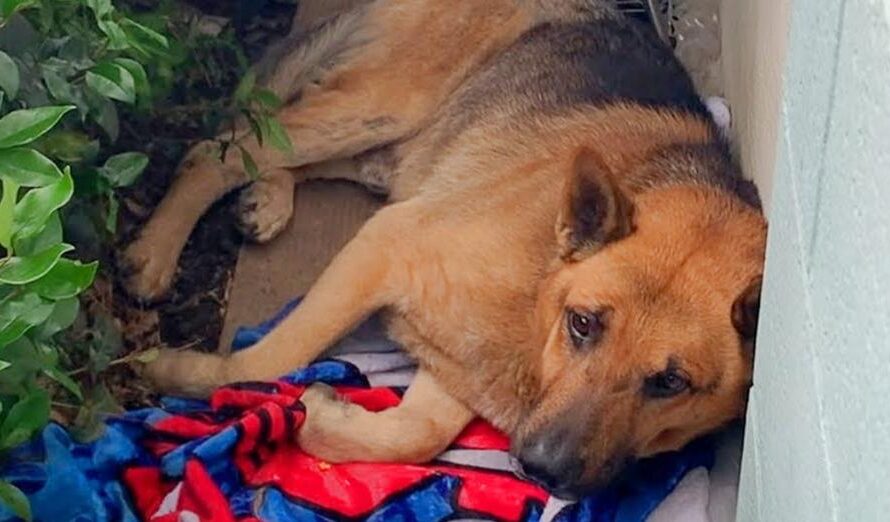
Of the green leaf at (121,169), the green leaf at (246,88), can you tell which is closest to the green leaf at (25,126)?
the green leaf at (121,169)

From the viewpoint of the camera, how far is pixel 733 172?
130 inches

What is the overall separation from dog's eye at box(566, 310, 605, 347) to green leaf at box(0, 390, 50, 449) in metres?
1.09

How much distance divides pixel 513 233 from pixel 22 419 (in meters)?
1.30

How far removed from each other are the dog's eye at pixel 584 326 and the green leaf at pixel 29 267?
50.4 inches

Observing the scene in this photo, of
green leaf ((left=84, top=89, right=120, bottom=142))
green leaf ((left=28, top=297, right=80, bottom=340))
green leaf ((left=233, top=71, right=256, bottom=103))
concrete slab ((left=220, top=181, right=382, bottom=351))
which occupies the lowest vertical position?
concrete slab ((left=220, top=181, right=382, bottom=351))

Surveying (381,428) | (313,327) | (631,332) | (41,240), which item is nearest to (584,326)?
(631,332)

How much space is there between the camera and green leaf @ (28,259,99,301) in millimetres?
1902

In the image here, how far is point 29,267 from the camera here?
5.98ft

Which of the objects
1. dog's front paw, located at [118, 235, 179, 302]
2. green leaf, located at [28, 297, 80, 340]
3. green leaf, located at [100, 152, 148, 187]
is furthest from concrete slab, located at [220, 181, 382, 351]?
green leaf, located at [28, 297, 80, 340]

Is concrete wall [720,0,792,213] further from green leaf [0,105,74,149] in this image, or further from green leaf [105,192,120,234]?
green leaf [0,105,74,149]

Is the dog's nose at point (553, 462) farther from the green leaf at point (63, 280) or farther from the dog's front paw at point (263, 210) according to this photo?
the dog's front paw at point (263, 210)

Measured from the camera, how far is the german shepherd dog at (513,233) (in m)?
2.81

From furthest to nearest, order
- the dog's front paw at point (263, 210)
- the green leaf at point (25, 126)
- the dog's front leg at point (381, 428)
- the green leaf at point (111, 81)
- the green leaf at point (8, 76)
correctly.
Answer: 1. the dog's front paw at point (263, 210)
2. the dog's front leg at point (381, 428)
3. the green leaf at point (111, 81)
4. the green leaf at point (8, 76)
5. the green leaf at point (25, 126)

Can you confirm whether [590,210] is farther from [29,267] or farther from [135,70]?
[29,267]
